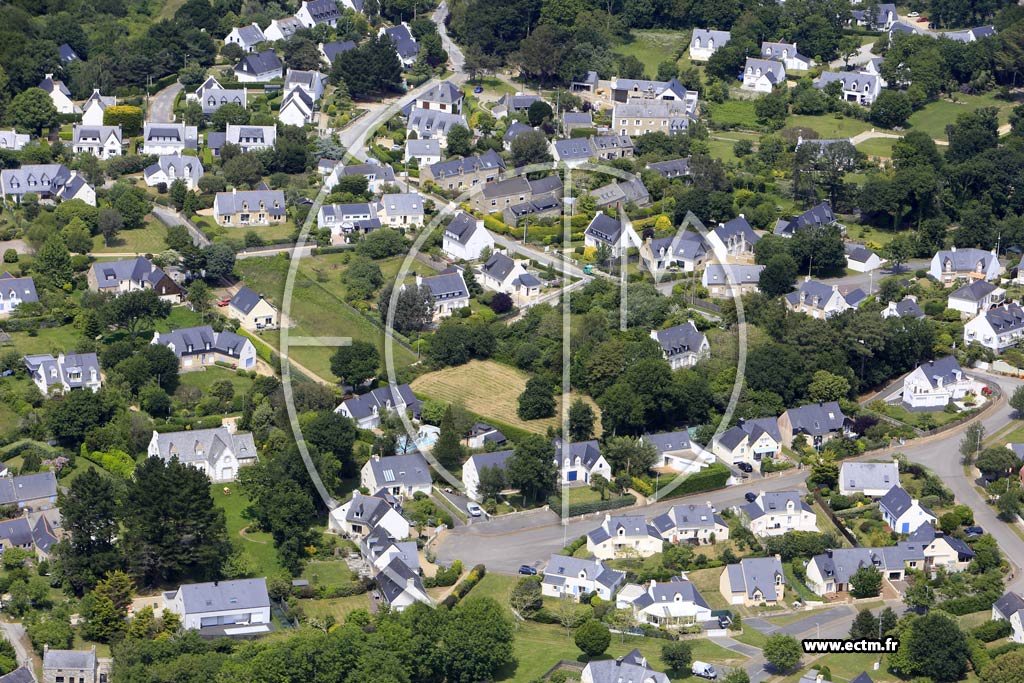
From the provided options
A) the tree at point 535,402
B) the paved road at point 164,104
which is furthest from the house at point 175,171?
the tree at point 535,402

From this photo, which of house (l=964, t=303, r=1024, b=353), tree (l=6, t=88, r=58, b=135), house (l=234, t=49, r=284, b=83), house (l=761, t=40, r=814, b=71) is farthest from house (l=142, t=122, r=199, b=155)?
house (l=964, t=303, r=1024, b=353)

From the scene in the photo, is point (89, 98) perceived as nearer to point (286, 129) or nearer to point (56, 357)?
point (286, 129)

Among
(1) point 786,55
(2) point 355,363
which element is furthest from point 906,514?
(1) point 786,55

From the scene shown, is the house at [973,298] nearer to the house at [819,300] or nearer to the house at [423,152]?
the house at [819,300]

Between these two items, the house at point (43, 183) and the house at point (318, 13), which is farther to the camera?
the house at point (318, 13)

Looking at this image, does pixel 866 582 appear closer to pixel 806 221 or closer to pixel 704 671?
pixel 704 671
